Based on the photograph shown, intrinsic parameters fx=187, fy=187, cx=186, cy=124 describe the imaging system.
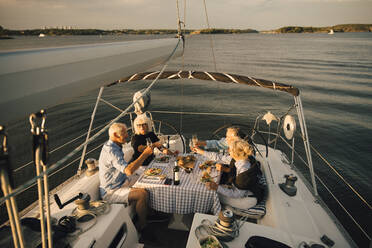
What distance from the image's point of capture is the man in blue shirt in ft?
9.67

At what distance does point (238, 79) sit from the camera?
399 centimetres

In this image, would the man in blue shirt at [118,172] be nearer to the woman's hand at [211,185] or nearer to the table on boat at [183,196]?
the table on boat at [183,196]

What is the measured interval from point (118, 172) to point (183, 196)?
119cm

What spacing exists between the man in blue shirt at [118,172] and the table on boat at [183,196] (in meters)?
0.17

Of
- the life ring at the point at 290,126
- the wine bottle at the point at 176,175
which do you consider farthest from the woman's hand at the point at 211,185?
the life ring at the point at 290,126

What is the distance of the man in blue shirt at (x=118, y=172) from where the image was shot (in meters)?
2.95

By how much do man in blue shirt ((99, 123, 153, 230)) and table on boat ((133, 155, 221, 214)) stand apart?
165 millimetres

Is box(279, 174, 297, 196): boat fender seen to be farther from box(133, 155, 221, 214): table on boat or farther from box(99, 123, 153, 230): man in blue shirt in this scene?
box(99, 123, 153, 230): man in blue shirt

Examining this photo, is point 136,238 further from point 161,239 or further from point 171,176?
point 171,176

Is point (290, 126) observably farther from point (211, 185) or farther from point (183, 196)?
point (183, 196)

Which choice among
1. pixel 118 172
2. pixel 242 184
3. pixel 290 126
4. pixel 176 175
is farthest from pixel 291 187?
pixel 118 172

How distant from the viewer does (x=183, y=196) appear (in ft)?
9.61

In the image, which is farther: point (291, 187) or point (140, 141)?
point (140, 141)

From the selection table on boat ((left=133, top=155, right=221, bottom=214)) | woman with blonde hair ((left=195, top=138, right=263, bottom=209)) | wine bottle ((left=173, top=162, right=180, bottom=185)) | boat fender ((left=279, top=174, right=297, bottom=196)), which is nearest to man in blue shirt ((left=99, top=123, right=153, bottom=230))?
table on boat ((left=133, top=155, right=221, bottom=214))
